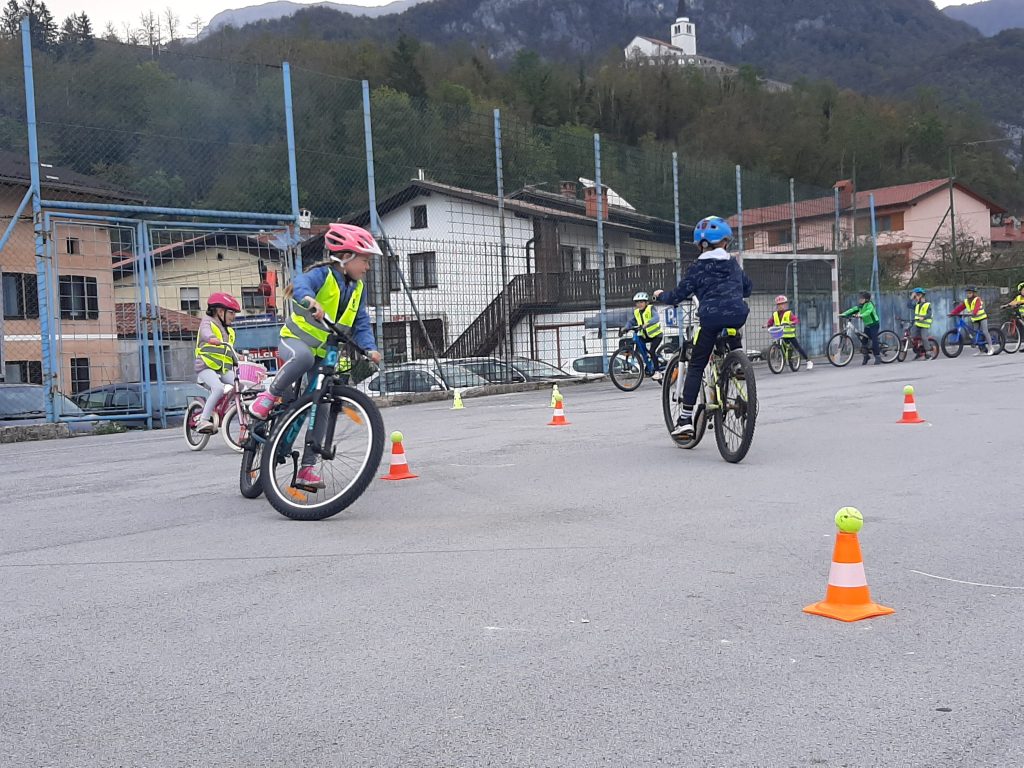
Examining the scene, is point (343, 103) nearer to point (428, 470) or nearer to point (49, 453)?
point (49, 453)

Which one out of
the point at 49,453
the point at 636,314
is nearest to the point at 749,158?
the point at 636,314

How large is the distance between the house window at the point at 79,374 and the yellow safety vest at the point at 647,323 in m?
8.83

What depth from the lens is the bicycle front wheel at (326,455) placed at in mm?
5922

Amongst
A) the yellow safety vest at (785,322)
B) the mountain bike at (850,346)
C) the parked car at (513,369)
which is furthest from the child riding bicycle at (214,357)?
the mountain bike at (850,346)

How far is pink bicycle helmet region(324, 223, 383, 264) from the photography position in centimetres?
630

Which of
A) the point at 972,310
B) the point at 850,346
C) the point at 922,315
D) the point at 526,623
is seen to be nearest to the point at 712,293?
the point at 526,623

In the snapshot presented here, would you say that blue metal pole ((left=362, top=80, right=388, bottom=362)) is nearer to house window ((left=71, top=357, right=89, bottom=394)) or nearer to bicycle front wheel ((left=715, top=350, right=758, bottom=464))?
house window ((left=71, top=357, right=89, bottom=394))

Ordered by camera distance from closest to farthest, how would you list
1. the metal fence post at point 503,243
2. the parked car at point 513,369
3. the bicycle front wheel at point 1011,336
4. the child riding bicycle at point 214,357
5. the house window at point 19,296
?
the child riding bicycle at point 214,357 < the house window at point 19,296 < the metal fence post at point 503,243 < the parked car at point 513,369 < the bicycle front wheel at point 1011,336

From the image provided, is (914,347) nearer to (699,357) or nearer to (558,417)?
(558,417)

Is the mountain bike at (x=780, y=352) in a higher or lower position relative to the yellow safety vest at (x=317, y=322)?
lower

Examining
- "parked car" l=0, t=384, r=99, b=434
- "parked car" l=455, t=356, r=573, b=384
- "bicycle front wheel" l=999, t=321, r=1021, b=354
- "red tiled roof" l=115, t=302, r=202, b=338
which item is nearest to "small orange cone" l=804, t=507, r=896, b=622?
"red tiled roof" l=115, t=302, r=202, b=338

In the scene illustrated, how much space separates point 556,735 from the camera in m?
2.78

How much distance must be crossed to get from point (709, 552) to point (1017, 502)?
2.27 m

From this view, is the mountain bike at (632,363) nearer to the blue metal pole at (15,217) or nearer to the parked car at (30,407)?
the parked car at (30,407)
